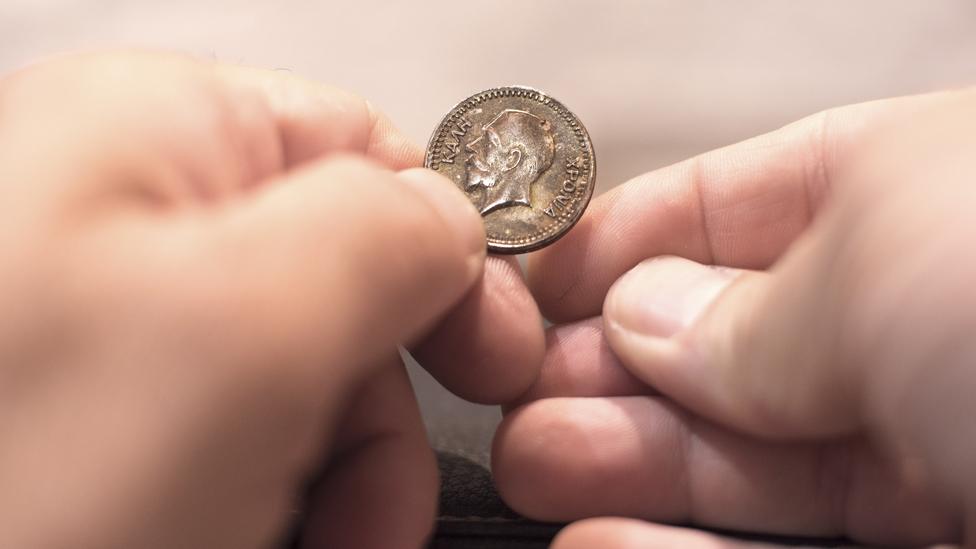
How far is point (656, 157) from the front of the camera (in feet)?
4.81

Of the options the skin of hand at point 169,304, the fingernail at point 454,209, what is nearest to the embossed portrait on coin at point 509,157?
the fingernail at point 454,209

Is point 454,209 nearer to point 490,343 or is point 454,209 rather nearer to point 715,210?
point 490,343

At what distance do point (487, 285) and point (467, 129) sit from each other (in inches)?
10.3

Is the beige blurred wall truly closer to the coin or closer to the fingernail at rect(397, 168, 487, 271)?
the coin

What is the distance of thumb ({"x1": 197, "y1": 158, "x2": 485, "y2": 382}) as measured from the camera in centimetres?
54

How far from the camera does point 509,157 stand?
1046 mm

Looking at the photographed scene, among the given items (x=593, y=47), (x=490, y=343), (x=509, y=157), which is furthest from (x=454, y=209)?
(x=593, y=47)

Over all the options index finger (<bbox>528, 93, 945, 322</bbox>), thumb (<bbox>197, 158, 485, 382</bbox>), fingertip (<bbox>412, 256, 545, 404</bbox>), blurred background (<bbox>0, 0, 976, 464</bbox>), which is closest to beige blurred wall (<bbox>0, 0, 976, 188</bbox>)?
blurred background (<bbox>0, 0, 976, 464</bbox>)

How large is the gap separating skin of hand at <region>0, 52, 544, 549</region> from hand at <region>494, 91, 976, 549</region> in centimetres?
31

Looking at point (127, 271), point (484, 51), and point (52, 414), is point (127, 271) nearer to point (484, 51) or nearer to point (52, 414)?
point (52, 414)

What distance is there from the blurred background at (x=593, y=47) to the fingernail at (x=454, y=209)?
2.26ft

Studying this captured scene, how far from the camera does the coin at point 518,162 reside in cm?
102

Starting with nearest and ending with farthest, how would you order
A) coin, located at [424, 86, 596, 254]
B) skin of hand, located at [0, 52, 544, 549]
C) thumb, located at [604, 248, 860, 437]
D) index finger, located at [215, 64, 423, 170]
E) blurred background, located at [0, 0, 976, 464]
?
skin of hand, located at [0, 52, 544, 549]
thumb, located at [604, 248, 860, 437]
index finger, located at [215, 64, 423, 170]
coin, located at [424, 86, 596, 254]
blurred background, located at [0, 0, 976, 464]

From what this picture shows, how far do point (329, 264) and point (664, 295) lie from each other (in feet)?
1.65
